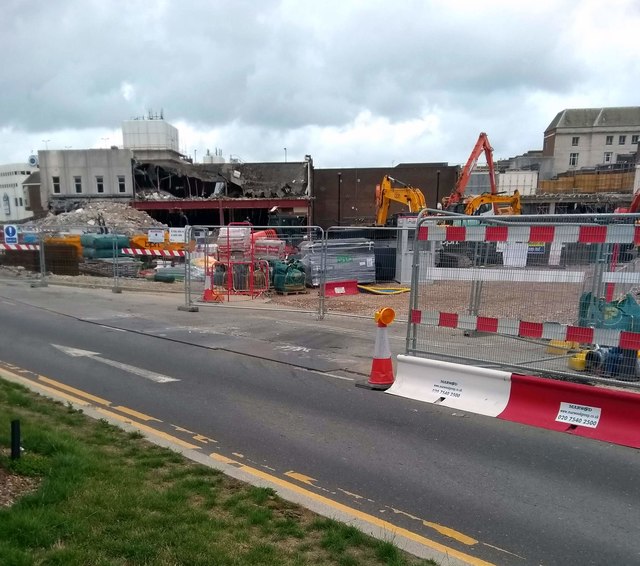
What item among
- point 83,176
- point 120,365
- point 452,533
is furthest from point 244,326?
point 83,176

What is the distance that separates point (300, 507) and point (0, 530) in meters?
1.91

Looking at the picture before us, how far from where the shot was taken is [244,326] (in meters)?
11.9

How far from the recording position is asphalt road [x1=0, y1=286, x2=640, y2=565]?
3.77 meters

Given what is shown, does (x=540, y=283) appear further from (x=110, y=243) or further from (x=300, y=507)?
(x=110, y=243)

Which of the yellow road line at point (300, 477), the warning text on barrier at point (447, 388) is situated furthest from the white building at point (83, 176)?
the yellow road line at point (300, 477)

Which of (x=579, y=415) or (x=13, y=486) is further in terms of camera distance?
(x=579, y=415)

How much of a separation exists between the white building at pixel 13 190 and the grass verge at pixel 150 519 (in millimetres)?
79911

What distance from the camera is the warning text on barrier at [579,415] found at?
5.59m

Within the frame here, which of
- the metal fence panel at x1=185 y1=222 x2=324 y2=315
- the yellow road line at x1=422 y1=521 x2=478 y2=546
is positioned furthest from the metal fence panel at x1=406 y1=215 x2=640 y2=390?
the metal fence panel at x1=185 y1=222 x2=324 y2=315

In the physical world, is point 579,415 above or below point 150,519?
below

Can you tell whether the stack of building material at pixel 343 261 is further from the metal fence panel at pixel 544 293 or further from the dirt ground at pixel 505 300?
the metal fence panel at pixel 544 293

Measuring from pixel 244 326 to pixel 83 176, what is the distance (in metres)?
44.8

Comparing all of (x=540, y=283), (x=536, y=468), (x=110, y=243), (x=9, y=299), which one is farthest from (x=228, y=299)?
(x=536, y=468)

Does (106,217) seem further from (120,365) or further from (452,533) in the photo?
(452,533)
